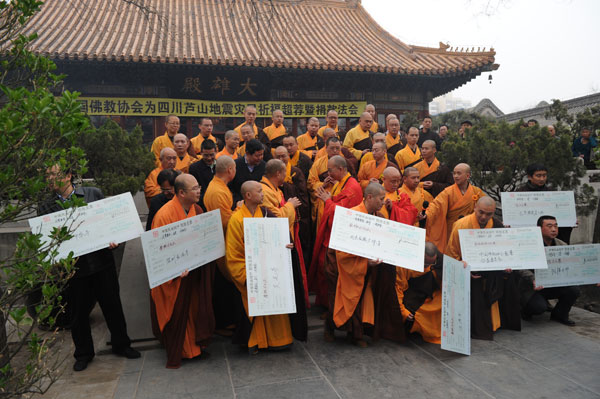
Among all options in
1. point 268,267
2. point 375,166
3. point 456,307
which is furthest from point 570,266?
point 268,267

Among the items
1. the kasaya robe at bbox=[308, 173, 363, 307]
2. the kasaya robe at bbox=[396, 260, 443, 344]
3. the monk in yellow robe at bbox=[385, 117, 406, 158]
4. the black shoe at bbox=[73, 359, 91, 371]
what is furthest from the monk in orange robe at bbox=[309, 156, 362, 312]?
the monk in yellow robe at bbox=[385, 117, 406, 158]

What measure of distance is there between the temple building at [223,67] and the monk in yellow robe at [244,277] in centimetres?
656

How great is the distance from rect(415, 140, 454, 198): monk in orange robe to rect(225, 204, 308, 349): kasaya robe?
115 inches

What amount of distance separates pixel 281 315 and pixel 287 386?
704 mm

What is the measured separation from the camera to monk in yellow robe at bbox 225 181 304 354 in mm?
3680

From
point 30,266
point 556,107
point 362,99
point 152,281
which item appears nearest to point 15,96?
point 30,266

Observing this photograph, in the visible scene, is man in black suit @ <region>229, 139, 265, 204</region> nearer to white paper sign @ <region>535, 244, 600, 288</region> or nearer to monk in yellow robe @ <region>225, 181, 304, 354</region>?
monk in yellow robe @ <region>225, 181, 304, 354</region>

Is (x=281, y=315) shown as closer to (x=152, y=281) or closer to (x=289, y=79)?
(x=152, y=281)

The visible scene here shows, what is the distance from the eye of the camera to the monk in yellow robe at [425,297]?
408 centimetres

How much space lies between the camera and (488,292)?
13.9ft

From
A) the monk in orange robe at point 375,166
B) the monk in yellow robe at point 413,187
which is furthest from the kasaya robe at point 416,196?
the monk in orange robe at point 375,166

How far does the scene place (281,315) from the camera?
12.7ft

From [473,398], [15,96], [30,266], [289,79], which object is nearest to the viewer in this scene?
[15,96]

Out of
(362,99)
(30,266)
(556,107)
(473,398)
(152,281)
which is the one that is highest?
(362,99)
